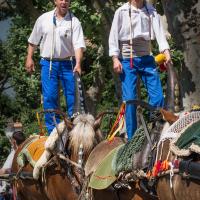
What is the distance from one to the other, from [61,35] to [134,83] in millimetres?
1545

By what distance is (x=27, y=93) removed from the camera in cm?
2625

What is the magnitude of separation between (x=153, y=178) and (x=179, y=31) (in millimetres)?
4208

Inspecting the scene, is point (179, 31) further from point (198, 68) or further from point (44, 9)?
point (44, 9)

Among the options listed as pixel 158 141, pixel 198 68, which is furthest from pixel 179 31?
pixel 158 141

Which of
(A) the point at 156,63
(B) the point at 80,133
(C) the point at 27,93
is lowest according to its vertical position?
(C) the point at 27,93

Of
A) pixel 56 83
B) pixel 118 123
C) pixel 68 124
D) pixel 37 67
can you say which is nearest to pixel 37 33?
pixel 56 83

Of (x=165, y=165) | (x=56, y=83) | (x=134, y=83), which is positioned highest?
(x=134, y=83)

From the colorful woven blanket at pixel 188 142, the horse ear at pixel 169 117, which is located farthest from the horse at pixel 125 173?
the colorful woven blanket at pixel 188 142

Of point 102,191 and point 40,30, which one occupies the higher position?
point 40,30

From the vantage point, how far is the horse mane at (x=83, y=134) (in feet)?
26.0

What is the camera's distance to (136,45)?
26.5ft

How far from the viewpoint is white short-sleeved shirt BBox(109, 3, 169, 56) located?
7.96m

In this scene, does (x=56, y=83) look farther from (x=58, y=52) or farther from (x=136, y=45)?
(x=136, y=45)

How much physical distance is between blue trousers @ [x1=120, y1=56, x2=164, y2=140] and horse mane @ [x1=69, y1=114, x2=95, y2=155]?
0.45m
